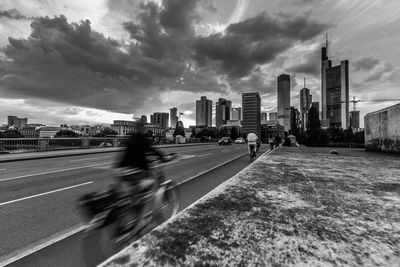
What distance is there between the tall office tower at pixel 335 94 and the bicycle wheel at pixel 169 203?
565 ft

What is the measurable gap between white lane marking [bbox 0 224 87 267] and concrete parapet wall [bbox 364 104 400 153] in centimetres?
2273

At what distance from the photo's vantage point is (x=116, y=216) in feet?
10.1

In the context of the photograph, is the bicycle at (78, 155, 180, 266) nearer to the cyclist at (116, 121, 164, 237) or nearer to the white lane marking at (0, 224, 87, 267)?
the cyclist at (116, 121, 164, 237)

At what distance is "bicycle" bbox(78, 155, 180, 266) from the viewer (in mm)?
2846

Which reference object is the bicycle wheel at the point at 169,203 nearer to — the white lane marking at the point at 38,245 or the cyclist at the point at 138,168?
the cyclist at the point at 138,168

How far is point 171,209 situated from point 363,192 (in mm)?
4513

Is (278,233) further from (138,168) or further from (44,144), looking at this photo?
(44,144)

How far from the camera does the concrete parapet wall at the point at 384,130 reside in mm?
17156

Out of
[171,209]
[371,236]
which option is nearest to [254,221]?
[371,236]

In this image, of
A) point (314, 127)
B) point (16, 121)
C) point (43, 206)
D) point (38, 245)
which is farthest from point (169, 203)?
point (16, 121)

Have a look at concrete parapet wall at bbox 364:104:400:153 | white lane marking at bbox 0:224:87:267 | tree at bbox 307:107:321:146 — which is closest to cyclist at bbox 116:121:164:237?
white lane marking at bbox 0:224:87:267

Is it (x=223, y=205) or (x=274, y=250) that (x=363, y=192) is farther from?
(x=274, y=250)

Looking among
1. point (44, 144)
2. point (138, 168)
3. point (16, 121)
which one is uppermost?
point (16, 121)

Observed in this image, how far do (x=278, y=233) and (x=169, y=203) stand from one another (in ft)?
6.75
